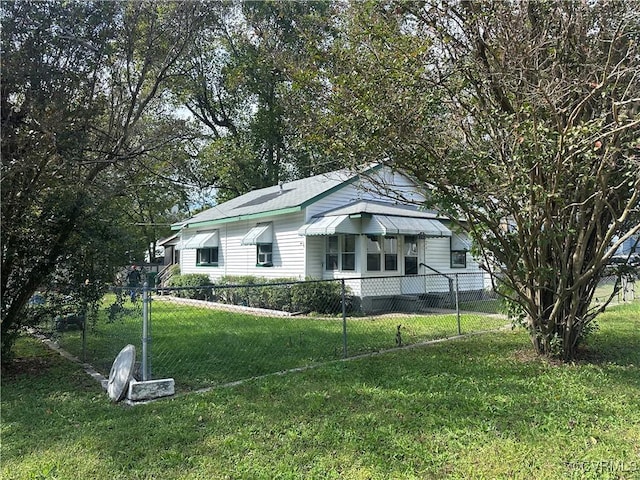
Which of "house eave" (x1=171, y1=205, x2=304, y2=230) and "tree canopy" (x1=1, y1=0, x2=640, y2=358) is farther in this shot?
"house eave" (x1=171, y1=205, x2=304, y2=230)

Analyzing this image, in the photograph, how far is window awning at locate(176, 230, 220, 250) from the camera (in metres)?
18.3

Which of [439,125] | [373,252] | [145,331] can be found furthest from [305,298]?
[145,331]

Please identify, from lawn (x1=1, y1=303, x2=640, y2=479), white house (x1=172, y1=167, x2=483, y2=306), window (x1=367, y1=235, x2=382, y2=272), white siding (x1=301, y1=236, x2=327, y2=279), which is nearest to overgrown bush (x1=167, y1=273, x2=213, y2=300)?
white house (x1=172, y1=167, x2=483, y2=306)

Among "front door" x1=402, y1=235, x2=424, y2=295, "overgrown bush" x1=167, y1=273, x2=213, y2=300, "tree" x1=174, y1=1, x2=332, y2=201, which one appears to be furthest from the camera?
"tree" x1=174, y1=1, x2=332, y2=201

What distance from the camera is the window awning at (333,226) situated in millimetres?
12211

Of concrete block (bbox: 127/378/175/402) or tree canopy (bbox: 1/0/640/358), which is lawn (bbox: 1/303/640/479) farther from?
tree canopy (bbox: 1/0/640/358)

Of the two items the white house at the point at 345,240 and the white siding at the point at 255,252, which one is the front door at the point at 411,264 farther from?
the white siding at the point at 255,252

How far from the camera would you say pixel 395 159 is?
5.96 metres

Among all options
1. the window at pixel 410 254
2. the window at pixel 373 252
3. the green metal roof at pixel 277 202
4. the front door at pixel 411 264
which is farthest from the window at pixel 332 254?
the window at pixel 410 254

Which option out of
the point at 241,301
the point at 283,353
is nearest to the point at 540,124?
the point at 283,353

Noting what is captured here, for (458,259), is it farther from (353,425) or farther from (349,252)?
(353,425)

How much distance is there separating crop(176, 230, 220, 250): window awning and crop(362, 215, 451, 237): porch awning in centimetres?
795

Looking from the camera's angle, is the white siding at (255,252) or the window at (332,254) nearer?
the window at (332,254)

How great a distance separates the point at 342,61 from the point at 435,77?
122 centimetres
